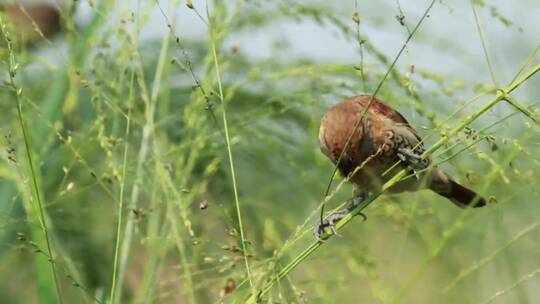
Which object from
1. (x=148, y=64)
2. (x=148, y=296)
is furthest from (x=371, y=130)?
(x=148, y=64)

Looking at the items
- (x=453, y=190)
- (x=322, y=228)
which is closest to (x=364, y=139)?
(x=322, y=228)

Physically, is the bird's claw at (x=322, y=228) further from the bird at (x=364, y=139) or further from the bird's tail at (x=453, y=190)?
the bird's tail at (x=453, y=190)

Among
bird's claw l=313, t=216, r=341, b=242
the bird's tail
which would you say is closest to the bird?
bird's claw l=313, t=216, r=341, b=242

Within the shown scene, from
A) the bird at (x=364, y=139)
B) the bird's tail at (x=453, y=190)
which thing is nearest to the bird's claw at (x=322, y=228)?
the bird at (x=364, y=139)

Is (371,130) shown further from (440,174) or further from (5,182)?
(5,182)

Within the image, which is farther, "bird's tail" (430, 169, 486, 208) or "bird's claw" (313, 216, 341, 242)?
"bird's tail" (430, 169, 486, 208)

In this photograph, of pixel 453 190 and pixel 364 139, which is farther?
pixel 453 190

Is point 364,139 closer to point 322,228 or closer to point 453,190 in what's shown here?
point 322,228

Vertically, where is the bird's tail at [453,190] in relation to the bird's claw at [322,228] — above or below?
below

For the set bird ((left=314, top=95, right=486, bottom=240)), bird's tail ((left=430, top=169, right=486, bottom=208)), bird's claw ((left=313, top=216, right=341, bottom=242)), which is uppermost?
bird ((left=314, top=95, right=486, bottom=240))

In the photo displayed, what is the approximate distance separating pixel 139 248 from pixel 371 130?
1.76m

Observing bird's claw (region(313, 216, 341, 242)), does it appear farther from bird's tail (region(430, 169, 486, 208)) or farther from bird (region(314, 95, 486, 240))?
bird's tail (region(430, 169, 486, 208))

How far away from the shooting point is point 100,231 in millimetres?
3443

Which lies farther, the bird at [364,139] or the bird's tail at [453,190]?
the bird's tail at [453,190]
